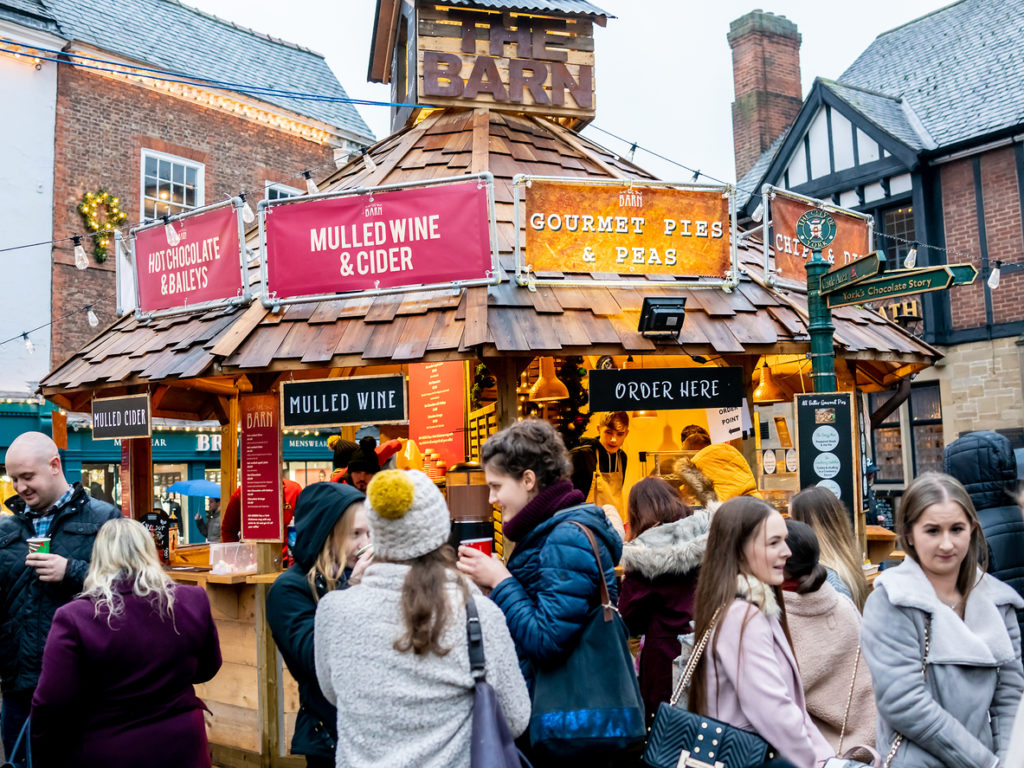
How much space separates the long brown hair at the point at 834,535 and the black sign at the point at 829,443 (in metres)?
2.60

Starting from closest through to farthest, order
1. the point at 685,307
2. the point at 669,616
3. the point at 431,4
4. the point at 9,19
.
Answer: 1. the point at 669,616
2. the point at 685,307
3. the point at 431,4
4. the point at 9,19

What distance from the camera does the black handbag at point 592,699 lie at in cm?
290

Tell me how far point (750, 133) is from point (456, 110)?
16.0 metres

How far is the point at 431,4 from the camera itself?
8.84 m

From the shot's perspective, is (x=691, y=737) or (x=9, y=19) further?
(x=9, y=19)

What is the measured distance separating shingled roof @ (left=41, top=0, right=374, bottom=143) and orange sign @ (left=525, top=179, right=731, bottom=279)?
415 inches

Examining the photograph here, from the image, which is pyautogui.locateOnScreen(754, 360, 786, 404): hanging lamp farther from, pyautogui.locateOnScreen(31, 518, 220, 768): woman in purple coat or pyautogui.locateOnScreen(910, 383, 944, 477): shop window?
pyautogui.locateOnScreen(910, 383, 944, 477): shop window

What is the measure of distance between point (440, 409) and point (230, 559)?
11.2 feet

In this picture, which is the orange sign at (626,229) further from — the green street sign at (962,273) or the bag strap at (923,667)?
the bag strap at (923,667)

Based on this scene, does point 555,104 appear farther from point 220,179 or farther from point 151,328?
point 220,179

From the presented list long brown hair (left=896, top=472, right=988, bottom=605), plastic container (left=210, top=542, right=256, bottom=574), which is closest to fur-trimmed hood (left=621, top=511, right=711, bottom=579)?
long brown hair (left=896, top=472, right=988, bottom=605)

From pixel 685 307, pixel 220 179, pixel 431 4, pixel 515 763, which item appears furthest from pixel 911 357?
pixel 220 179

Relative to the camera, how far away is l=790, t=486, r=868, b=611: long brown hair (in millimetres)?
3916

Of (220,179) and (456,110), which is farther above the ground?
(220,179)
